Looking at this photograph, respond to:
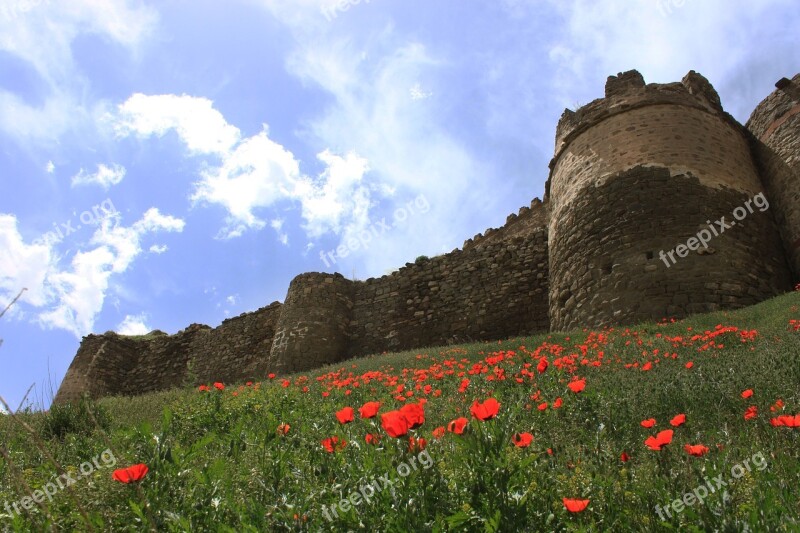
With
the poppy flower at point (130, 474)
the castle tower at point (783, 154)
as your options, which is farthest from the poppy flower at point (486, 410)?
the castle tower at point (783, 154)

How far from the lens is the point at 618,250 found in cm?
1144

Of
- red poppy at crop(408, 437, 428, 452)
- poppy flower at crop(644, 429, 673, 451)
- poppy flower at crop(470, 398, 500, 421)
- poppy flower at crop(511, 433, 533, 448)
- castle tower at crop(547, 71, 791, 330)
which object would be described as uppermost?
castle tower at crop(547, 71, 791, 330)

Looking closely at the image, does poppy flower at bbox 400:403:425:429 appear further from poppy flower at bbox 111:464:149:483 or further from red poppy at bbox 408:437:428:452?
poppy flower at bbox 111:464:149:483

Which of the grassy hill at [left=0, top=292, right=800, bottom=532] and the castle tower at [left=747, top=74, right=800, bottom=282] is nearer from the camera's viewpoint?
the grassy hill at [left=0, top=292, right=800, bottom=532]

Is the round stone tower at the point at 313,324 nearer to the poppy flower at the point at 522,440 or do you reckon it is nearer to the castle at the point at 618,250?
the castle at the point at 618,250

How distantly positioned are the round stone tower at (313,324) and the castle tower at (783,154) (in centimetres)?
1211

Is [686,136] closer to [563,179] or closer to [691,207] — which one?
[691,207]

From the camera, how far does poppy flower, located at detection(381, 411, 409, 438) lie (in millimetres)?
2279

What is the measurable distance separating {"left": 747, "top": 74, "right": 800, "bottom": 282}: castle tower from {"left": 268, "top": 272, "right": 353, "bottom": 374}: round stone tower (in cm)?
1211

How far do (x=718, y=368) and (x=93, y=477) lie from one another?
539 cm

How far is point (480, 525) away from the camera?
236cm

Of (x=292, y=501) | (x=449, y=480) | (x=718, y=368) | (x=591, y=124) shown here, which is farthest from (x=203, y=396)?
(x=591, y=124)

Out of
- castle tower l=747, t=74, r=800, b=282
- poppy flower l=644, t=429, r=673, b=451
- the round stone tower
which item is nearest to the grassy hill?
poppy flower l=644, t=429, r=673, b=451

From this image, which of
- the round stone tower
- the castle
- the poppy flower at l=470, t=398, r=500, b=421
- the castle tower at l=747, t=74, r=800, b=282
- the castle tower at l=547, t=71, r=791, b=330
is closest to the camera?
the poppy flower at l=470, t=398, r=500, b=421
